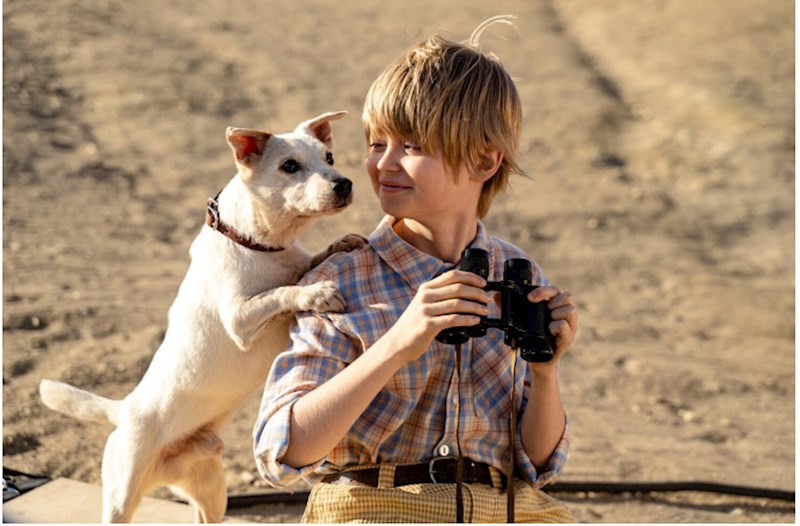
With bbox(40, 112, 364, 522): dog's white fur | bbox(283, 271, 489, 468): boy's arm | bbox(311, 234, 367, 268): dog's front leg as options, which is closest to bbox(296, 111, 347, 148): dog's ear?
bbox(40, 112, 364, 522): dog's white fur

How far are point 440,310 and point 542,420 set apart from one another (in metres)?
0.49

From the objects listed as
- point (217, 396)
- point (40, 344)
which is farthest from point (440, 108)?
point (40, 344)

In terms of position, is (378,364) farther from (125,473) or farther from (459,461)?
(125,473)

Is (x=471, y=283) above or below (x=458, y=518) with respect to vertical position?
above

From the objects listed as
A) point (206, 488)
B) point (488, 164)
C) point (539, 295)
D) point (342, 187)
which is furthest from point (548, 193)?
point (539, 295)

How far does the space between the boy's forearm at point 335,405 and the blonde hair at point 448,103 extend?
0.48 meters

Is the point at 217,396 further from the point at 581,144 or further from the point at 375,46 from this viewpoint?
the point at 375,46

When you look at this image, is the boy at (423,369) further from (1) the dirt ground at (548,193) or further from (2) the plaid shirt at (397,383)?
(1) the dirt ground at (548,193)

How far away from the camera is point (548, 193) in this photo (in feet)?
26.8

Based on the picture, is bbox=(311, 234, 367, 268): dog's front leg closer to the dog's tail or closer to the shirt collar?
the shirt collar

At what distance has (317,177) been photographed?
8.61 feet

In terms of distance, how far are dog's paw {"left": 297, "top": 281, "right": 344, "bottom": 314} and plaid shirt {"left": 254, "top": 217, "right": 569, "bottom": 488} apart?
0.06ft

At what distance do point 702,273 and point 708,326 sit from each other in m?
0.85

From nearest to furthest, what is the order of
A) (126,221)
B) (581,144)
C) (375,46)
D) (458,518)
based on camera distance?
(458,518) → (126,221) → (581,144) → (375,46)
